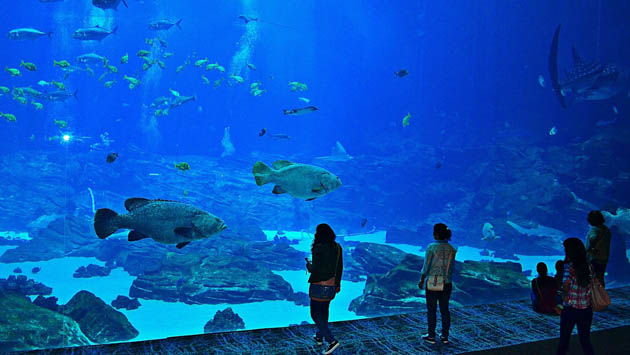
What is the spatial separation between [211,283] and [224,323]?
265 centimetres

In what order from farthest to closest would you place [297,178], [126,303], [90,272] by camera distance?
[90,272], [126,303], [297,178]

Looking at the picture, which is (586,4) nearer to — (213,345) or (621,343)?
(621,343)

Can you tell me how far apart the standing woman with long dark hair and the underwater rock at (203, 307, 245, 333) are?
606cm

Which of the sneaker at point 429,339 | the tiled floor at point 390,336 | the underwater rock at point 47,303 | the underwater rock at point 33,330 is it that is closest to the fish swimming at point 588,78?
the tiled floor at point 390,336

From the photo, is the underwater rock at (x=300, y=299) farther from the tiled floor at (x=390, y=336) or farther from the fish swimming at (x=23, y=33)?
the fish swimming at (x=23, y=33)

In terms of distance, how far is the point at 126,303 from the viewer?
30.2 feet

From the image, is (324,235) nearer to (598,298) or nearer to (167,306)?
(598,298)

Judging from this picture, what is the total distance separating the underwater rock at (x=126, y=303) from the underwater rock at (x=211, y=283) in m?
0.62

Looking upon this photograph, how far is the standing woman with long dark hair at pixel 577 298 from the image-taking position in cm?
286

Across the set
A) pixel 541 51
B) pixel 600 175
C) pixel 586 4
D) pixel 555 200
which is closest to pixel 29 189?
pixel 555 200

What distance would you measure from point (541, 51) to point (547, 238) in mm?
30623

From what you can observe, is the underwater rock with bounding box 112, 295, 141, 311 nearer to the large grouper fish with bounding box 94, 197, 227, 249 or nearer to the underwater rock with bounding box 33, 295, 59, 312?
the underwater rock with bounding box 33, 295, 59, 312

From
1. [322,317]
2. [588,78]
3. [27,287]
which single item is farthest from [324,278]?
[588,78]

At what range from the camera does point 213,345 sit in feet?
10.0
